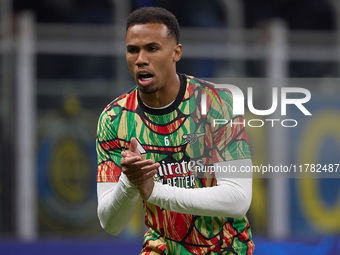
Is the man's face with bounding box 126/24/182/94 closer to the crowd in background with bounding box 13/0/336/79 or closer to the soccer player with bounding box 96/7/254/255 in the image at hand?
the soccer player with bounding box 96/7/254/255

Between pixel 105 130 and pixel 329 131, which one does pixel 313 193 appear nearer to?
pixel 329 131

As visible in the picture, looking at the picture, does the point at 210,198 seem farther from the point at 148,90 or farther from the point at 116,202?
the point at 148,90

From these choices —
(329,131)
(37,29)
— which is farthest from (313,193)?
(37,29)

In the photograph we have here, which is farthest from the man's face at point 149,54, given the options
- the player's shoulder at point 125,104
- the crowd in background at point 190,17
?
the crowd in background at point 190,17

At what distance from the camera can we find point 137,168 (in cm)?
366

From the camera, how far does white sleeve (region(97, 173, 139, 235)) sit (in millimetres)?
3836

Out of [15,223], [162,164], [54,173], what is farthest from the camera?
[54,173]

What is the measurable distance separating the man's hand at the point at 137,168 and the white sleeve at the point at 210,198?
0.07 metres

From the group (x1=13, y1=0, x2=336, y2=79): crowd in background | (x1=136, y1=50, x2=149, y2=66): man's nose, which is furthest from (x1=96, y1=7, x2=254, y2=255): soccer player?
(x1=13, y1=0, x2=336, y2=79): crowd in background

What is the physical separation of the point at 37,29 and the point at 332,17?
12.7 feet

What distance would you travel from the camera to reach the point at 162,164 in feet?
13.3

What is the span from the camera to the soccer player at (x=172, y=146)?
3.94 m

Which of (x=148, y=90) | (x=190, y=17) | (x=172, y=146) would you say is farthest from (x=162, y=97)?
(x=190, y=17)

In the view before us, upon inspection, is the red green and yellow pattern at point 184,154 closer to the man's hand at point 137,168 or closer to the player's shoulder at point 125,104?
the player's shoulder at point 125,104
